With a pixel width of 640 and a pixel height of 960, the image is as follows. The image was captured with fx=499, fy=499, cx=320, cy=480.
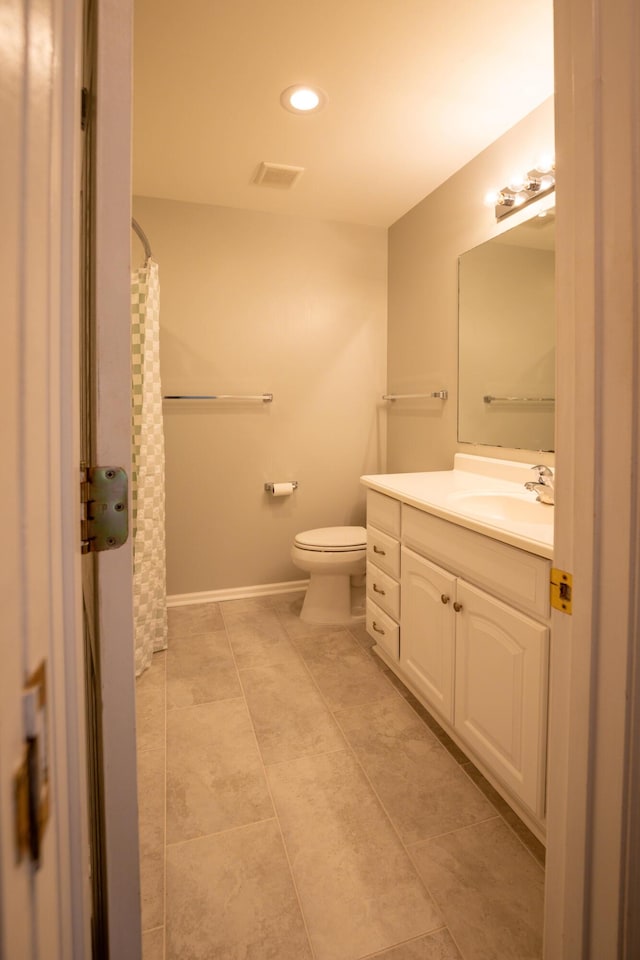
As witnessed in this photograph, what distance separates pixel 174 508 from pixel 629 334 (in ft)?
8.47

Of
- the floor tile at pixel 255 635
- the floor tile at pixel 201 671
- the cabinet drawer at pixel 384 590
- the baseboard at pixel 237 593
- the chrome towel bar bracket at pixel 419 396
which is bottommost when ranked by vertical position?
the floor tile at pixel 201 671

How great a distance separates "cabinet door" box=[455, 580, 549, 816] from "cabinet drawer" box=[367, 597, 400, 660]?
0.45 meters

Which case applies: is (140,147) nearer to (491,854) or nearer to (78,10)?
(78,10)

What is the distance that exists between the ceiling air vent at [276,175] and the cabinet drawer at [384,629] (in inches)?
81.2

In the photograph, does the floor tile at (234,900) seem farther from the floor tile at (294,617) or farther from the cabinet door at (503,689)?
the floor tile at (294,617)

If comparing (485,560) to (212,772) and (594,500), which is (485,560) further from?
(212,772)

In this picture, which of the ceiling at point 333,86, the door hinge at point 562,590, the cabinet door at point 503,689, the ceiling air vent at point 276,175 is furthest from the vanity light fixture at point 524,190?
the door hinge at point 562,590

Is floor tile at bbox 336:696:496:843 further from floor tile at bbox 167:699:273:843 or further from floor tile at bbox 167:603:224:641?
floor tile at bbox 167:603:224:641

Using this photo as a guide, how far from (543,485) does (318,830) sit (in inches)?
50.7

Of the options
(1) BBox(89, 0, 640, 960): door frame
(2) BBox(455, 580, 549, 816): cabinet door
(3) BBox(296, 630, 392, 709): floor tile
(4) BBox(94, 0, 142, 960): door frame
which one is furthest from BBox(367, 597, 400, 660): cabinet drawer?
(4) BBox(94, 0, 142, 960): door frame

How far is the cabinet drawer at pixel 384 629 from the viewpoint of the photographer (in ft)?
6.57

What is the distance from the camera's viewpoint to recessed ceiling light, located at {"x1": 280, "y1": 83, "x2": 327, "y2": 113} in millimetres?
1834

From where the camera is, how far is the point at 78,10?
0.40 metres

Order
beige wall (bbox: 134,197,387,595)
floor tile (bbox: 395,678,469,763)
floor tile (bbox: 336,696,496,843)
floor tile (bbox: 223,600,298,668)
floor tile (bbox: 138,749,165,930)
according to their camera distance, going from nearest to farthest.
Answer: floor tile (bbox: 138,749,165,930) < floor tile (bbox: 336,696,496,843) < floor tile (bbox: 395,678,469,763) < floor tile (bbox: 223,600,298,668) < beige wall (bbox: 134,197,387,595)
